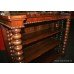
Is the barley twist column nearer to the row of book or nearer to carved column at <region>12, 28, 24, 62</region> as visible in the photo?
carved column at <region>12, 28, 24, 62</region>

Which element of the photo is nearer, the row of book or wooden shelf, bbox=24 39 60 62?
wooden shelf, bbox=24 39 60 62

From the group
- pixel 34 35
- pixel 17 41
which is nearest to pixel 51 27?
pixel 34 35

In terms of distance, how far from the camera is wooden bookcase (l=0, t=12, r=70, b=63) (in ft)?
2.52

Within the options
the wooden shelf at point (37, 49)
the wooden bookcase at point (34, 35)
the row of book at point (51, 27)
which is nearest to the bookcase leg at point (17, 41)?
the wooden bookcase at point (34, 35)

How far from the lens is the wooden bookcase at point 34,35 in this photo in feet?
2.52

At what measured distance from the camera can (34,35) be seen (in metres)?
1.22

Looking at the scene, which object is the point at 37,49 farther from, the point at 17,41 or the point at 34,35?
the point at 17,41

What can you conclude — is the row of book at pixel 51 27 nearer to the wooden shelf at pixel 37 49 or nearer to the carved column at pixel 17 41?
the wooden shelf at pixel 37 49

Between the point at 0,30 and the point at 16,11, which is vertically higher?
the point at 16,11

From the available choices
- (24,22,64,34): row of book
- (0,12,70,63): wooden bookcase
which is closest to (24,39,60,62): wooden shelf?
(0,12,70,63): wooden bookcase

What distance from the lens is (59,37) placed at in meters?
1.57
